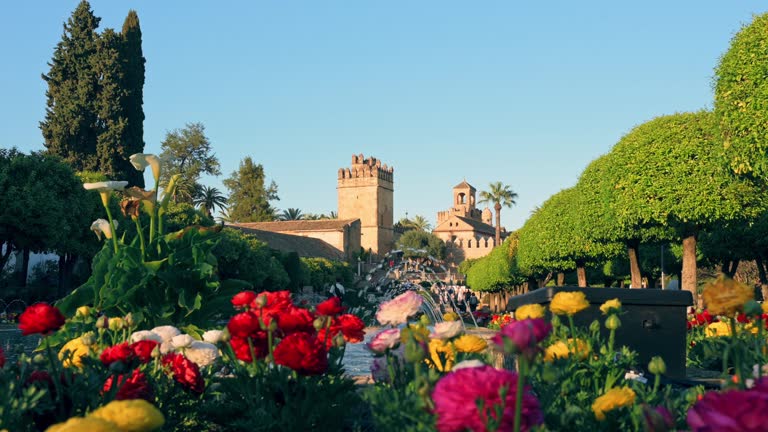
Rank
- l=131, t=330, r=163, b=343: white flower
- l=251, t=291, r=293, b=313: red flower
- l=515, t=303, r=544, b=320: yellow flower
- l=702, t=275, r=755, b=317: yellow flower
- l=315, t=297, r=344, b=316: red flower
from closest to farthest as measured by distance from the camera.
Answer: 1. l=702, t=275, r=755, b=317: yellow flower
2. l=515, t=303, r=544, b=320: yellow flower
3. l=315, t=297, r=344, b=316: red flower
4. l=251, t=291, r=293, b=313: red flower
5. l=131, t=330, r=163, b=343: white flower

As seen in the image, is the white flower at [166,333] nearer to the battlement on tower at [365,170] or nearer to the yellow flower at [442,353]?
the yellow flower at [442,353]

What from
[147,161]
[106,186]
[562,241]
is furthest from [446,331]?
[562,241]

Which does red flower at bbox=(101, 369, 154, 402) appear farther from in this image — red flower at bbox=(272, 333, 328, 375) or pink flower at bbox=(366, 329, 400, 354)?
pink flower at bbox=(366, 329, 400, 354)

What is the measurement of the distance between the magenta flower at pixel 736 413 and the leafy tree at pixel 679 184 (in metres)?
19.7

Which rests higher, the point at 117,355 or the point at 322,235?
the point at 322,235

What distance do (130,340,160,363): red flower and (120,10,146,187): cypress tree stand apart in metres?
44.5

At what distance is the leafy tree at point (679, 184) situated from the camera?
68.4 feet

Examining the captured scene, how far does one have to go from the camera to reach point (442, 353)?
12.3 feet

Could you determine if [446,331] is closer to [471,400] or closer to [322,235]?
[471,400]

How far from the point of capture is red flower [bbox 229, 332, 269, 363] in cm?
363

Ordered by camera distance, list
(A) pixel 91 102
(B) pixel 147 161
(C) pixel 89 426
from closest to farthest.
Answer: (C) pixel 89 426
(B) pixel 147 161
(A) pixel 91 102

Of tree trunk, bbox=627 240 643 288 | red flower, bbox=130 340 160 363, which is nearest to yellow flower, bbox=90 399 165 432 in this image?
red flower, bbox=130 340 160 363

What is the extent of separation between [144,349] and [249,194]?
96.1 m

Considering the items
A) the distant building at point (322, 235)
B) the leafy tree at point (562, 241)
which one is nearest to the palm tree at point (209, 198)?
the distant building at point (322, 235)
